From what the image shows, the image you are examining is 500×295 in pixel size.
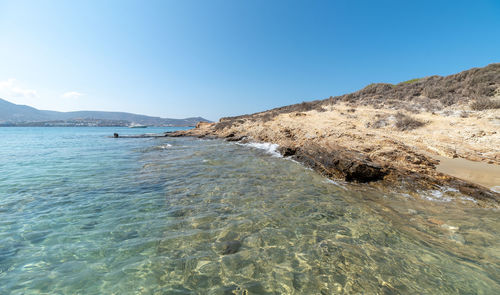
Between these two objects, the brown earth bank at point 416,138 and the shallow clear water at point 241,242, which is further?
the brown earth bank at point 416,138

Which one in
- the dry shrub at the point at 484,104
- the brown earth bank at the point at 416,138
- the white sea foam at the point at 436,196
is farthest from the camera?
the dry shrub at the point at 484,104

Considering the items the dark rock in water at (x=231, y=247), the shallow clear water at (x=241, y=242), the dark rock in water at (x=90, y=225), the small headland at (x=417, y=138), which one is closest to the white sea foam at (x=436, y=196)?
the small headland at (x=417, y=138)

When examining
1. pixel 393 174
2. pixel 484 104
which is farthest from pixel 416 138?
pixel 484 104

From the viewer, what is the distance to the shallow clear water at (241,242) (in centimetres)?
290

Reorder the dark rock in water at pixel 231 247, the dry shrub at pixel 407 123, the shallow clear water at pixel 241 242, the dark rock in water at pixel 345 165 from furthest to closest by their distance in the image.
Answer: the dry shrub at pixel 407 123 → the dark rock in water at pixel 345 165 → the dark rock in water at pixel 231 247 → the shallow clear water at pixel 241 242

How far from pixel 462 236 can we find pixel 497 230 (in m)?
1.00

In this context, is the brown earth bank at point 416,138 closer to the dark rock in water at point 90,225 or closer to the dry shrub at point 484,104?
the dry shrub at point 484,104

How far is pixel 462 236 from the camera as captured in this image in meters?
4.02

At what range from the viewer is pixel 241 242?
3883 millimetres

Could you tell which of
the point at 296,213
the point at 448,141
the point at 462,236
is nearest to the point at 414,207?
the point at 462,236

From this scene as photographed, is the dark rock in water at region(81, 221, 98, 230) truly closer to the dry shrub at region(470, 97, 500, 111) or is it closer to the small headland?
the small headland

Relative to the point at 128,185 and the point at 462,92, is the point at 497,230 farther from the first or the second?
the point at 462,92

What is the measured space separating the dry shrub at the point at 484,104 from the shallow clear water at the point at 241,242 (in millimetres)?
16185

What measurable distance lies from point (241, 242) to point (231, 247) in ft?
0.82
